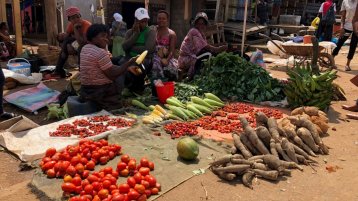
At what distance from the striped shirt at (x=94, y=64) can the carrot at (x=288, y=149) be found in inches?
101

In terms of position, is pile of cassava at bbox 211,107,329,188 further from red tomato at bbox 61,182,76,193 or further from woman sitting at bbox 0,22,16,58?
woman sitting at bbox 0,22,16,58

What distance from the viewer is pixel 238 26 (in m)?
13.4

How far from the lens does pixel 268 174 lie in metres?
3.38

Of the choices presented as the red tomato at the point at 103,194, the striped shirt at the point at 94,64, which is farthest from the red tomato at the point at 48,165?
the striped shirt at the point at 94,64

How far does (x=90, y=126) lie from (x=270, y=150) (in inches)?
91.0

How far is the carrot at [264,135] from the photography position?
3.77 meters

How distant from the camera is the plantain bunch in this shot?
18.0 ft

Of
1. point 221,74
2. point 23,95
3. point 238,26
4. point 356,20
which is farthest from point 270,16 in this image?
point 23,95

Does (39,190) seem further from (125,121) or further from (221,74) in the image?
(221,74)

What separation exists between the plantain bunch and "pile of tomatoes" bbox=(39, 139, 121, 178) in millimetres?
3289

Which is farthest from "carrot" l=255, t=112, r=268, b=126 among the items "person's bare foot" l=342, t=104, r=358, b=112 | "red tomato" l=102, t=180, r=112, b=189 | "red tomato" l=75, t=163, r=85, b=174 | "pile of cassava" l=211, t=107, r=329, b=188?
"person's bare foot" l=342, t=104, r=358, b=112

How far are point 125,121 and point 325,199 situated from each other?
2.69 metres

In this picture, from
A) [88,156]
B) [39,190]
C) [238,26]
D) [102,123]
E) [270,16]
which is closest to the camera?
[39,190]

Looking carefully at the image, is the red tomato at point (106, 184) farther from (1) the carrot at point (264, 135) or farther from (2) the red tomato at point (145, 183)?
(1) the carrot at point (264, 135)
